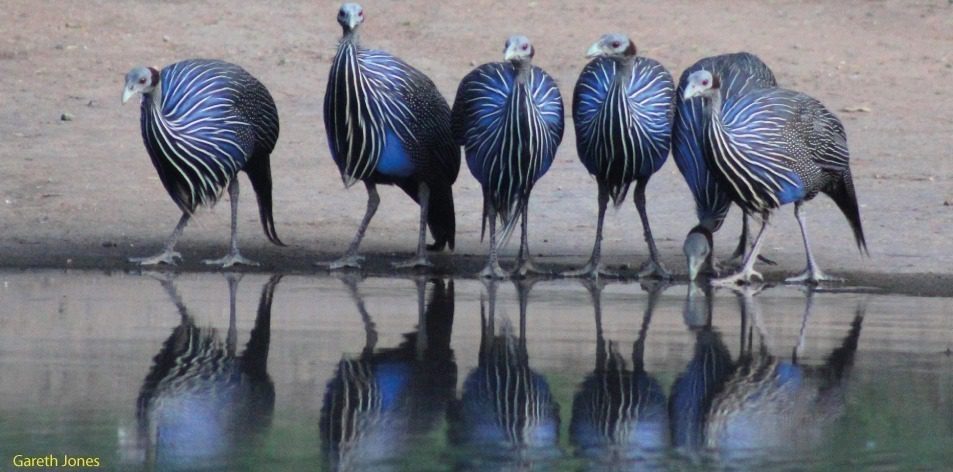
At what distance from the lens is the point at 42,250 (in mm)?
11023

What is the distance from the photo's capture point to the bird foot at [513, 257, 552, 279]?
1060 cm

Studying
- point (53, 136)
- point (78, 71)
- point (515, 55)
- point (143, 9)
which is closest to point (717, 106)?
point (515, 55)

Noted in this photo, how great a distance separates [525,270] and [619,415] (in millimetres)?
4085

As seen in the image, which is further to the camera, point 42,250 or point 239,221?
point 239,221

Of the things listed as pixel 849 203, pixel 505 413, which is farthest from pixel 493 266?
pixel 505 413

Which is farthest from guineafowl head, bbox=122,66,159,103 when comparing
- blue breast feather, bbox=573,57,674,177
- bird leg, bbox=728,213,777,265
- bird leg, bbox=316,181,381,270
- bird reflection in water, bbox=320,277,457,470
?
bird leg, bbox=728,213,777,265

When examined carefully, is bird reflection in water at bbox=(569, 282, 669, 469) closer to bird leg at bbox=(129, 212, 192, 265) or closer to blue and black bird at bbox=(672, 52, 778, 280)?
blue and black bird at bbox=(672, 52, 778, 280)

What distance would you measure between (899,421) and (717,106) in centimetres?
388

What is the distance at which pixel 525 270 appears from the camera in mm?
10648

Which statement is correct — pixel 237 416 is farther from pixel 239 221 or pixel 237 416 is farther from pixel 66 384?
pixel 239 221

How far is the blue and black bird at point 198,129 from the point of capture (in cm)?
1071

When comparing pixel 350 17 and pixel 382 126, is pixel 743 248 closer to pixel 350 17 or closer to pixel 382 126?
pixel 382 126

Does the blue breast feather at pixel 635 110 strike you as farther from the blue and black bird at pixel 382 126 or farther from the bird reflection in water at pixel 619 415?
the bird reflection in water at pixel 619 415

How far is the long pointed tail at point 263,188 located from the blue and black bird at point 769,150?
3.00 meters
